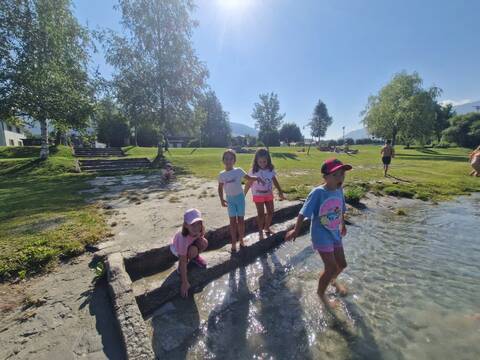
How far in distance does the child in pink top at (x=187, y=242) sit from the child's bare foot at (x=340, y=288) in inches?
80.0

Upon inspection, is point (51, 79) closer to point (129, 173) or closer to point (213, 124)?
point (129, 173)

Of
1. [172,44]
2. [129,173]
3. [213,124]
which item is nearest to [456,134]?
[213,124]

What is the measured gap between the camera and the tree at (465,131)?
53188 millimetres

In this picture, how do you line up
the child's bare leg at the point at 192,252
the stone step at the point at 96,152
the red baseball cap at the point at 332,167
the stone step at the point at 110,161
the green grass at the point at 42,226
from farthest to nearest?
the stone step at the point at 96,152 < the stone step at the point at 110,161 < the green grass at the point at 42,226 < the child's bare leg at the point at 192,252 < the red baseball cap at the point at 332,167

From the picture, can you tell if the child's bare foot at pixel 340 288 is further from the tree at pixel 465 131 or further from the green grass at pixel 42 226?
the tree at pixel 465 131

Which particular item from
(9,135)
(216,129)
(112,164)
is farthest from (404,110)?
(9,135)

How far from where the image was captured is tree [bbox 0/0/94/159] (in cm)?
1413

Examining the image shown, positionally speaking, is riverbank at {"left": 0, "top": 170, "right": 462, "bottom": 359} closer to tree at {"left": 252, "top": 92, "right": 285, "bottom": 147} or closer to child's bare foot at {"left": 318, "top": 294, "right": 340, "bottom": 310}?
child's bare foot at {"left": 318, "top": 294, "right": 340, "bottom": 310}

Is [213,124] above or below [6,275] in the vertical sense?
above

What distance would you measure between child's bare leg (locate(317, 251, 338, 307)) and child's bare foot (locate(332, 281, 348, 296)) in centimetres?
24

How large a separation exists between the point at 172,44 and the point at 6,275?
19.5 meters

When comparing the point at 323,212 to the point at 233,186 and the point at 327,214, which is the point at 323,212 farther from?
the point at 233,186

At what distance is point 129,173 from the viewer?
14.7 metres

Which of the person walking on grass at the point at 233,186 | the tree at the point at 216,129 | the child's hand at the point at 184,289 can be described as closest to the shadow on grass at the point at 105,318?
the child's hand at the point at 184,289
